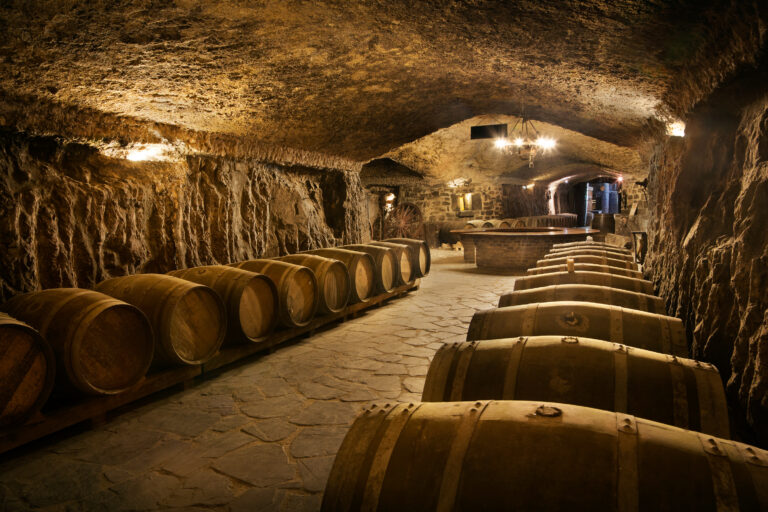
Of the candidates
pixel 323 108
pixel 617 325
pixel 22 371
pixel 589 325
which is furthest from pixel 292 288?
pixel 617 325

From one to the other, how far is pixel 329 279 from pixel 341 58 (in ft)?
7.74

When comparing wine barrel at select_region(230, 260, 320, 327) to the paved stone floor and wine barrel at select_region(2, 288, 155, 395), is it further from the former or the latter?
wine barrel at select_region(2, 288, 155, 395)

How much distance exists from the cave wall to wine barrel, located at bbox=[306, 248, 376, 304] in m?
0.96

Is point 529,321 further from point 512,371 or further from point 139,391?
point 139,391

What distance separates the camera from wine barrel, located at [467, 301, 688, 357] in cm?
227

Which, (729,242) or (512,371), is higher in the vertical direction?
(729,242)

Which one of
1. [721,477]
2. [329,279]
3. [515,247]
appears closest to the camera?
[721,477]

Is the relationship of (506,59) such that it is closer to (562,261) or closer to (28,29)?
(562,261)

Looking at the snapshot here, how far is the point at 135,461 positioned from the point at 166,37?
8.95 feet

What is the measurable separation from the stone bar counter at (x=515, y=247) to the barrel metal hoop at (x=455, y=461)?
326 inches

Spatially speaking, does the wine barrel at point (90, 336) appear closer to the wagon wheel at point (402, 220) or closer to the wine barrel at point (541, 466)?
the wine barrel at point (541, 466)

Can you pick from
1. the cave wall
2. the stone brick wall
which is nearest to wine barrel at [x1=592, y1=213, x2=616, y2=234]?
the stone brick wall

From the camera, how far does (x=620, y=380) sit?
170 cm

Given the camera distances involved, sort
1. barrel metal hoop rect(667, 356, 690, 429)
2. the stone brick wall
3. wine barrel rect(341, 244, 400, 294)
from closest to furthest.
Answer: barrel metal hoop rect(667, 356, 690, 429) < wine barrel rect(341, 244, 400, 294) < the stone brick wall
